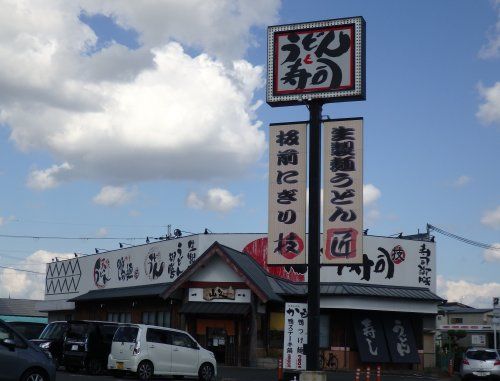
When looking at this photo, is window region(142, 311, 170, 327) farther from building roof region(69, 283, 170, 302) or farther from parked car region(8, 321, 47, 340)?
parked car region(8, 321, 47, 340)

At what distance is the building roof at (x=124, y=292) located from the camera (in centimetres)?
3825

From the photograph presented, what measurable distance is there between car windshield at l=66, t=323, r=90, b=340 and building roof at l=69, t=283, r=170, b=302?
37.6 feet

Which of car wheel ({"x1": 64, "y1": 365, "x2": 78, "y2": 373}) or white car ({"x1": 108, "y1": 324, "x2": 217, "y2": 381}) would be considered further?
car wheel ({"x1": 64, "y1": 365, "x2": 78, "y2": 373})

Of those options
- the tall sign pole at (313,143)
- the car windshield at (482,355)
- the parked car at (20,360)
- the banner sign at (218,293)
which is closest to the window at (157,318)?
the banner sign at (218,293)

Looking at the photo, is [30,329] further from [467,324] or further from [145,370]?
[467,324]

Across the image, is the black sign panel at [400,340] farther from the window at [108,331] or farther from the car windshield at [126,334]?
the car windshield at [126,334]

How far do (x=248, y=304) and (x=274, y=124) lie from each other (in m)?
13.1

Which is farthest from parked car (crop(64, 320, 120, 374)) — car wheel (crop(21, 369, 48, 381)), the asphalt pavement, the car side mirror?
the car side mirror

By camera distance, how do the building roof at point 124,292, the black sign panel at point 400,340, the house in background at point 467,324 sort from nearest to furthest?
1. the black sign panel at point 400,340
2. the building roof at point 124,292
3. the house in background at point 467,324

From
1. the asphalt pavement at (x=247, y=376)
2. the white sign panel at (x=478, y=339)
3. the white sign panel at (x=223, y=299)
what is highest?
the white sign panel at (x=223, y=299)

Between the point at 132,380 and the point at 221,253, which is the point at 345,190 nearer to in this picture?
the point at 132,380

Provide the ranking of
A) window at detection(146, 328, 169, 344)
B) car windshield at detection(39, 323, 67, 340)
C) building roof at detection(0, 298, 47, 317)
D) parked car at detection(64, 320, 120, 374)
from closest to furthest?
1. window at detection(146, 328, 169, 344)
2. parked car at detection(64, 320, 120, 374)
3. car windshield at detection(39, 323, 67, 340)
4. building roof at detection(0, 298, 47, 317)

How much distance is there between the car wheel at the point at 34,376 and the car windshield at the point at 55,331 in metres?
11.4

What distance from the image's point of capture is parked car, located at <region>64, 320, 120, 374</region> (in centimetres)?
2430
